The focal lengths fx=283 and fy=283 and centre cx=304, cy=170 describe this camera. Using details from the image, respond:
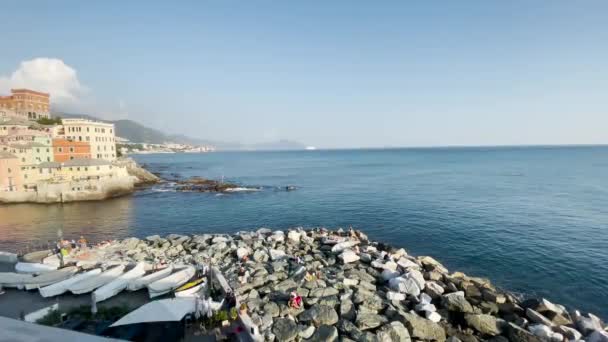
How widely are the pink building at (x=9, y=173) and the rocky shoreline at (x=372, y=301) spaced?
4401 centimetres

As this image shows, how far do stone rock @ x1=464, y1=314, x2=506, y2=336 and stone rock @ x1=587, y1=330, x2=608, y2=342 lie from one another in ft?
11.5

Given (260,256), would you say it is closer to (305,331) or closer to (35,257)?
(305,331)

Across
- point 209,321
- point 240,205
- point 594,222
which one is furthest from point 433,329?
point 240,205

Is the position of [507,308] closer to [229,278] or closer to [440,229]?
[229,278]

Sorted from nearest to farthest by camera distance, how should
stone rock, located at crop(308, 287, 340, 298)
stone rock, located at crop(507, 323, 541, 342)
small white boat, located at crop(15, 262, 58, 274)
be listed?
stone rock, located at crop(507, 323, 541, 342), stone rock, located at crop(308, 287, 340, 298), small white boat, located at crop(15, 262, 58, 274)

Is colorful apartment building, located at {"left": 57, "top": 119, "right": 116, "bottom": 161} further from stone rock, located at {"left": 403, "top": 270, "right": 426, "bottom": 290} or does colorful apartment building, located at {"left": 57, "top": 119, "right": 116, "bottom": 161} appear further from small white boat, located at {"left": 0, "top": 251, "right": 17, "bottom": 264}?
stone rock, located at {"left": 403, "top": 270, "right": 426, "bottom": 290}

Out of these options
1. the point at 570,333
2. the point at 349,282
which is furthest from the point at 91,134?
the point at 570,333

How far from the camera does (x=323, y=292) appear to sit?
1579 cm

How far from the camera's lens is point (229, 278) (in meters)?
17.8

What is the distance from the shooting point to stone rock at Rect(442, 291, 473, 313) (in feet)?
48.8

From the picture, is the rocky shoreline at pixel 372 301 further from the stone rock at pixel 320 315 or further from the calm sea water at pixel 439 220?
the calm sea water at pixel 439 220

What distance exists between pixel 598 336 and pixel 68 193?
67843mm

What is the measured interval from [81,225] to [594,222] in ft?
211

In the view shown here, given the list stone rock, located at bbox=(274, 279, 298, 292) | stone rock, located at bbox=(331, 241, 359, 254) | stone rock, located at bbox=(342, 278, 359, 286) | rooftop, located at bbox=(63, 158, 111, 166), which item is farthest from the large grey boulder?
rooftop, located at bbox=(63, 158, 111, 166)
